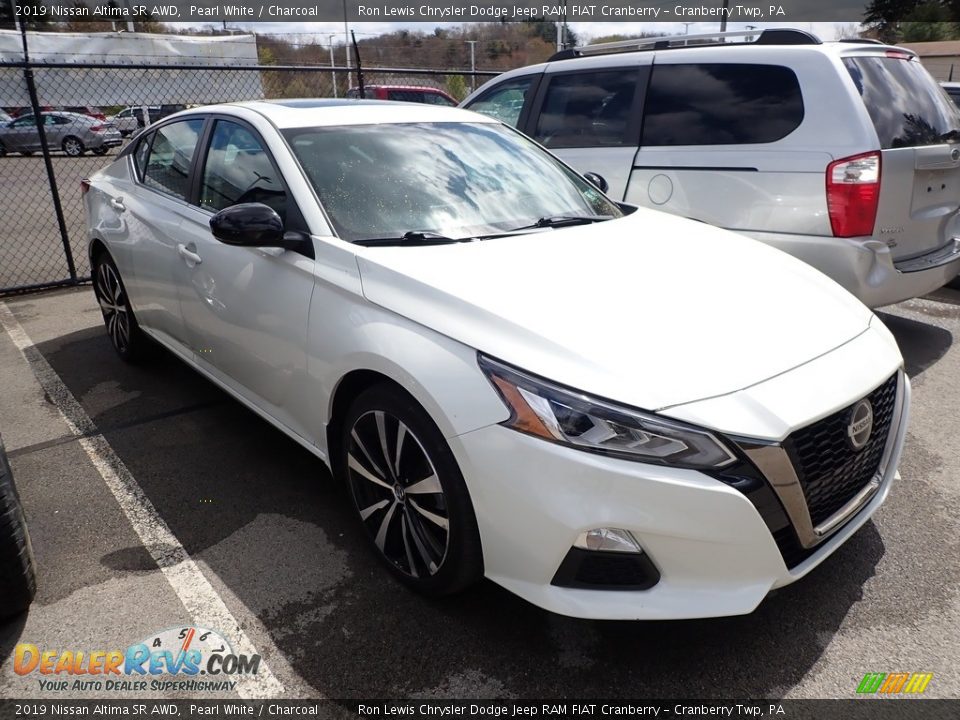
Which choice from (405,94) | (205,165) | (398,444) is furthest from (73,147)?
(398,444)

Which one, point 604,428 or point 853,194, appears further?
point 853,194

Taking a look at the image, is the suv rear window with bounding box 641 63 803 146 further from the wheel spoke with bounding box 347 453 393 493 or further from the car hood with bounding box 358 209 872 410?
the wheel spoke with bounding box 347 453 393 493

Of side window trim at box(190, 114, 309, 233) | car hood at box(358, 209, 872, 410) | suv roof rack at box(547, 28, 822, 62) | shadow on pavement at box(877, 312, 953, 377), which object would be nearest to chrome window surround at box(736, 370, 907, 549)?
car hood at box(358, 209, 872, 410)

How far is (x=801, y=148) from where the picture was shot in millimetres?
4062

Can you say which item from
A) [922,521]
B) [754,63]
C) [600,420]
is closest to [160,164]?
[600,420]

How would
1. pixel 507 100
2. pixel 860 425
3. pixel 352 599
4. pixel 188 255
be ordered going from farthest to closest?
1. pixel 507 100
2. pixel 188 255
3. pixel 352 599
4. pixel 860 425

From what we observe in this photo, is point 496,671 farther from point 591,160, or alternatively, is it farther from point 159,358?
point 591,160

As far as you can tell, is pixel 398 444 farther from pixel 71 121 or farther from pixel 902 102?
pixel 71 121

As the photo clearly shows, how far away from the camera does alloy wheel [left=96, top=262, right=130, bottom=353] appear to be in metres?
4.51

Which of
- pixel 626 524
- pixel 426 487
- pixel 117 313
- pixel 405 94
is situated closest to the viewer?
pixel 626 524

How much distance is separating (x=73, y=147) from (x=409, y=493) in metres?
24.7

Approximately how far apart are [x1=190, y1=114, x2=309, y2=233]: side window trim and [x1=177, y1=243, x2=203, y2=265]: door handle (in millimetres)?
204

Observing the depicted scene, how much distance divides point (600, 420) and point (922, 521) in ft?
5.98

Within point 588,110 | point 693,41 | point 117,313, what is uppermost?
point 693,41
